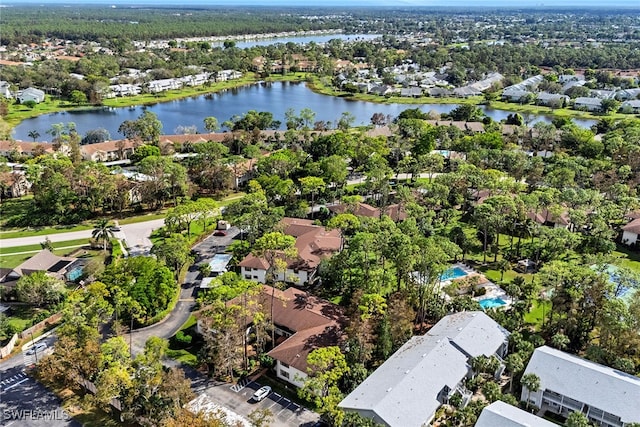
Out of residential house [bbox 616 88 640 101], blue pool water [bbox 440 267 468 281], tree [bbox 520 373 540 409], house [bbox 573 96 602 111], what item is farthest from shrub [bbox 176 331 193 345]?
residential house [bbox 616 88 640 101]

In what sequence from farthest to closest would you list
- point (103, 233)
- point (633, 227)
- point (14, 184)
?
point (14, 184), point (633, 227), point (103, 233)

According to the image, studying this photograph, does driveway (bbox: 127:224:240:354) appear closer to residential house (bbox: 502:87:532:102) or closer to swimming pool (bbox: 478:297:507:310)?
swimming pool (bbox: 478:297:507:310)

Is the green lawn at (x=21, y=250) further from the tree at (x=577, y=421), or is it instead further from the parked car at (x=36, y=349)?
the tree at (x=577, y=421)

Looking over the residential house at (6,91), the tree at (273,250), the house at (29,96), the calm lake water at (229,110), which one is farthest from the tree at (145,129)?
the tree at (273,250)

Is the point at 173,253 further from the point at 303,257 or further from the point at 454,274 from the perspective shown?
the point at 454,274

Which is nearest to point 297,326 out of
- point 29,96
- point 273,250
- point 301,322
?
point 301,322
